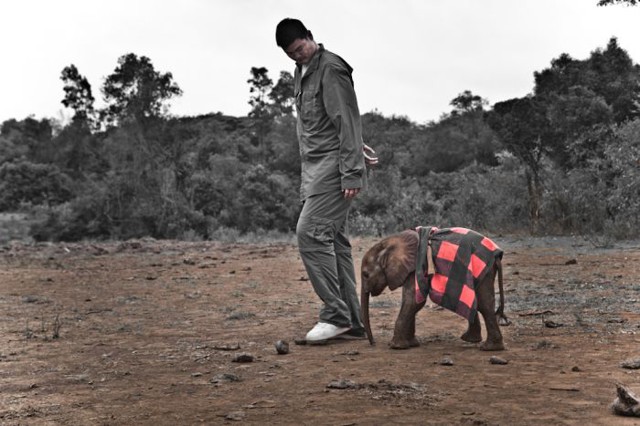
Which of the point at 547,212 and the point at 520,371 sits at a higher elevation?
the point at 547,212

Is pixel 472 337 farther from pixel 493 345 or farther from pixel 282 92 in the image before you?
pixel 282 92

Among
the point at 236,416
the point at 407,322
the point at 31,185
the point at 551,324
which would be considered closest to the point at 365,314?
the point at 407,322

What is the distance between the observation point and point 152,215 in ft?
66.0

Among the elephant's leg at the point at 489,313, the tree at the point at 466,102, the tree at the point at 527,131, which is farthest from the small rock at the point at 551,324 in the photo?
the tree at the point at 466,102

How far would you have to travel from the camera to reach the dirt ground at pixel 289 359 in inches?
119

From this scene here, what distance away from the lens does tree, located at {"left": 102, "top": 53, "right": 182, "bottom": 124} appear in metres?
26.3

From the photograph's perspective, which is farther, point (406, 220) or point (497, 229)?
point (406, 220)

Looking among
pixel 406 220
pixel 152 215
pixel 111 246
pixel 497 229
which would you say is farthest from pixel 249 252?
pixel 152 215

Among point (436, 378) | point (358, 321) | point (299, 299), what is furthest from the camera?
point (299, 299)

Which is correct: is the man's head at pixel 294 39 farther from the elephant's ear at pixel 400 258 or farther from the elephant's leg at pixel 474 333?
the elephant's leg at pixel 474 333

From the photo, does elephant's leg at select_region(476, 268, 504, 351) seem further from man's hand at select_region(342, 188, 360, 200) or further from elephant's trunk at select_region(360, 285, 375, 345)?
man's hand at select_region(342, 188, 360, 200)

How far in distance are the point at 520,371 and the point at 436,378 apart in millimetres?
455

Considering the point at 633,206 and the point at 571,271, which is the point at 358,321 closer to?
the point at 571,271

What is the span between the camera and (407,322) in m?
4.32
